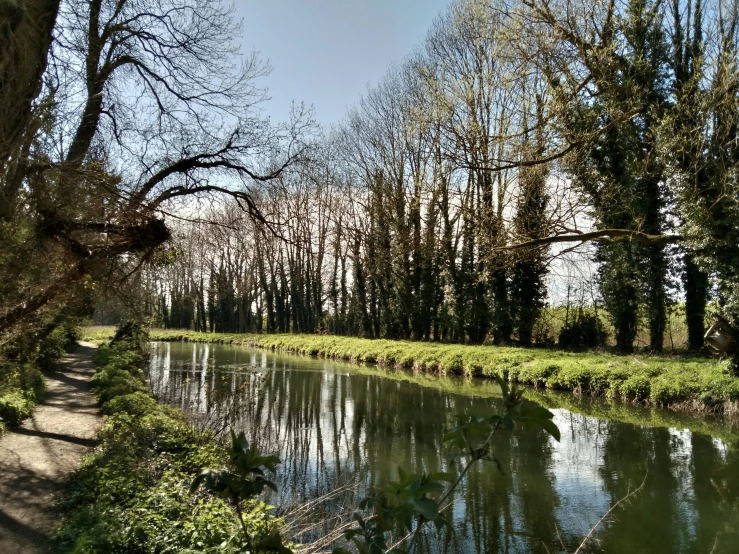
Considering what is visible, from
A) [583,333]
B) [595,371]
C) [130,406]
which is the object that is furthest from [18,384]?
[583,333]

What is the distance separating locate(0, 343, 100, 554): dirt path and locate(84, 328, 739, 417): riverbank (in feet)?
34.6

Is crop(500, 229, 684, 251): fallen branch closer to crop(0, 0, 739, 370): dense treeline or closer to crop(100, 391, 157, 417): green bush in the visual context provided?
crop(0, 0, 739, 370): dense treeline

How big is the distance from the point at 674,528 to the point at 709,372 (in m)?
7.38

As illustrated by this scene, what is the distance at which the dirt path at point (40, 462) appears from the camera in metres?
4.81

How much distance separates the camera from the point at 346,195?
32250 mm

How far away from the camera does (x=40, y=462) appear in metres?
7.07

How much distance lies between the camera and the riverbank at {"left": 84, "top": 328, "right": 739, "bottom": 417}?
37.8ft

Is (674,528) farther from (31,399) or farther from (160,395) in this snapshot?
(160,395)

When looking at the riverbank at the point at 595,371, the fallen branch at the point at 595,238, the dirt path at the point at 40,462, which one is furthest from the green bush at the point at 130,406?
the riverbank at the point at 595,371

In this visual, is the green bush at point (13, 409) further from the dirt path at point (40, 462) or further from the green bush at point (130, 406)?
the green bush at point (130, 406)

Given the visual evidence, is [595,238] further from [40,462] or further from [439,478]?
[439,478]

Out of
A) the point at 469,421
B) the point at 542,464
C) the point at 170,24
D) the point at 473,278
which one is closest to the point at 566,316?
the point at 473,278

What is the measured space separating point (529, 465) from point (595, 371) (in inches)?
267

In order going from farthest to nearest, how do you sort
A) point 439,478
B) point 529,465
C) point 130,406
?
point 130,406 < point 529,465 < point 439,478
